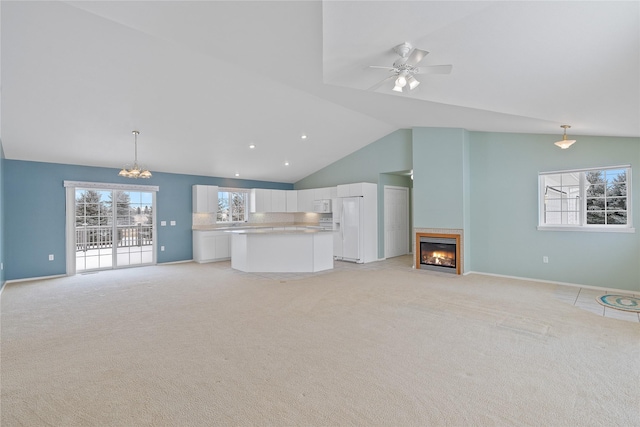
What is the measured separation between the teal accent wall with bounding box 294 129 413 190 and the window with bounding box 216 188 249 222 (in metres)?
2.39

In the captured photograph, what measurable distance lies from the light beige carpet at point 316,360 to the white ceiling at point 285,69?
9.06 feet

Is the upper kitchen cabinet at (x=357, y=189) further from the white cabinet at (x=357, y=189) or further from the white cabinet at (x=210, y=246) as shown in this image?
the white cabinet at (x=210, y=246)

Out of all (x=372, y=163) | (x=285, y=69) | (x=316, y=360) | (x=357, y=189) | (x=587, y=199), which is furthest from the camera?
(x=372, y=163)

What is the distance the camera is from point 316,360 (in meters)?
2.84

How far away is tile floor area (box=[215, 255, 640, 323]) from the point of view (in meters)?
4.02

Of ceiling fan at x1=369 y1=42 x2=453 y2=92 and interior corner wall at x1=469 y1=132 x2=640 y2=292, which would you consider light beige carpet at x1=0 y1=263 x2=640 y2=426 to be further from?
ceiling fan at x1=369 y1=42 x2=453 y2=92

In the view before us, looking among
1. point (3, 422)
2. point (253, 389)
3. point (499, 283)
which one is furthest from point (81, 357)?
point (499, 283)

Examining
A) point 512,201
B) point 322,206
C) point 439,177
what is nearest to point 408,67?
point 439,177

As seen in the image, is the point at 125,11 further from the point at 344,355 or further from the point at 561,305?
the point at 561,305

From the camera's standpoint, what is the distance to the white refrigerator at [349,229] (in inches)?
316

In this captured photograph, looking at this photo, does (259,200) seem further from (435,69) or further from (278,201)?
(435,69)

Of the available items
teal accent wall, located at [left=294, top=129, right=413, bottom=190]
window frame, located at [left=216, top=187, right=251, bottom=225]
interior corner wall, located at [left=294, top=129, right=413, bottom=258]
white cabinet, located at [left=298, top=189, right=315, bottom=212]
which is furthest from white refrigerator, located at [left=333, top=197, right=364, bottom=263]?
window frame, located at [left=216, top=187, right=251, bottom=225]

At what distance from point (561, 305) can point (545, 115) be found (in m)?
2.72

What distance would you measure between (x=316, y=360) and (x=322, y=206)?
6487 millimetres
